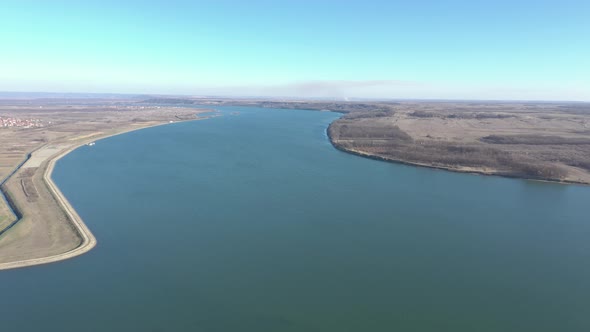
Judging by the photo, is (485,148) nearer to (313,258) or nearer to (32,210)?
(313,258)

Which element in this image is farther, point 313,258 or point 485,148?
point 485,148

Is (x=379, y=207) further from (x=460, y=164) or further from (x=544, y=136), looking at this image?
(x=544, y=136)

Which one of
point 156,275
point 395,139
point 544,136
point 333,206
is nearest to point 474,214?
point 333,206

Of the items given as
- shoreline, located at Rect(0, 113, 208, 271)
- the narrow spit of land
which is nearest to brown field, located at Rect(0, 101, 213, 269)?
shoreline, located at Rect(0, 113, 208, 271)

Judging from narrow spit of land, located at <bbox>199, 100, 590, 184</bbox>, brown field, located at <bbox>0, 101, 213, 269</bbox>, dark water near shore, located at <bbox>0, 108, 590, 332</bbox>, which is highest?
narrow spit of land, located at <bbox>199, 100, 590, 184</bbox>

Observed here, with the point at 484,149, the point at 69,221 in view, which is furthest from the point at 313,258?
the point at 484,149

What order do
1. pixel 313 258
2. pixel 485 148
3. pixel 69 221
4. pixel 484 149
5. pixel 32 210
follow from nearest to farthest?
1. pixel 313 258
2. pixel 69 221
3. pixel 32 210
4. pixel 484 149
5. pixel 485 148

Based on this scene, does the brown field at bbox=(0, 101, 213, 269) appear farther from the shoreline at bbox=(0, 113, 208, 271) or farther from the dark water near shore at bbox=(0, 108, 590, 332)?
the dark water near shore at bbox=(0, 108, 590, 332)

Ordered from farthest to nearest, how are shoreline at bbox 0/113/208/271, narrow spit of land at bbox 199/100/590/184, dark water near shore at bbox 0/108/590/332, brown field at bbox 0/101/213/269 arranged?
narrow spit of land at bbox 199/100/590/184 → brown field at bbox 0/101/213/269 → shoreline at bbox 0/113/208/271 → dark water near shore at bbox 0/108/590/332

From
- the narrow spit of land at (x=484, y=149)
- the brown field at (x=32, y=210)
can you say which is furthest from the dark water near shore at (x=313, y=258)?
the narrow spit of land at (x=484, y=149)
